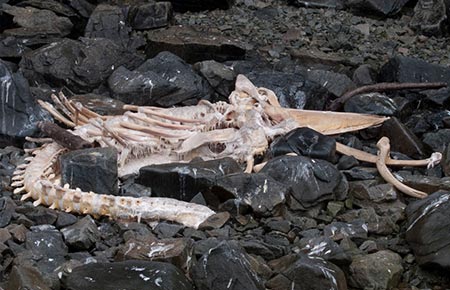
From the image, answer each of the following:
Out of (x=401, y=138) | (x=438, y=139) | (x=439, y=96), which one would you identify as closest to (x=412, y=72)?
(x=439, y=96)

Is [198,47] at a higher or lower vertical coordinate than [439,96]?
lower

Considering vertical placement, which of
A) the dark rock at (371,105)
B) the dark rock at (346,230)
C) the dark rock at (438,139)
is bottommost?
the dark rock at (371,105)

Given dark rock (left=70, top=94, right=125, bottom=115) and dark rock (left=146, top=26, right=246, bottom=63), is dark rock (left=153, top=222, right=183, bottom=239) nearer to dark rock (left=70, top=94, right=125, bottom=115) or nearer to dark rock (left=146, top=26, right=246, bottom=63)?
dark rock (left=70, top=94, right=125, bottom=115)

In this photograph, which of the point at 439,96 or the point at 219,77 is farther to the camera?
the point at 219,77

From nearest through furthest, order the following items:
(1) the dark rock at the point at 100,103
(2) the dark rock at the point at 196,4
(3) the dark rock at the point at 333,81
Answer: (1) the dark rock at the point at 100,103, (3) the dark rock at the point at 333,81, (2) the dark rock at the point at 196,4

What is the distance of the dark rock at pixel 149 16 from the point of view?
33.3 ft

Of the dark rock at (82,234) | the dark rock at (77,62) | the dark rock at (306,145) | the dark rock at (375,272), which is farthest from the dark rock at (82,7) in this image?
the dark rock at (375,272)

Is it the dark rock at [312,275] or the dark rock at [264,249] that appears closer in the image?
the dark rock at [312,275]

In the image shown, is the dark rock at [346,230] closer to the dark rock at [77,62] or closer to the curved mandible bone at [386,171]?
the curved mandible bone at [386,171]

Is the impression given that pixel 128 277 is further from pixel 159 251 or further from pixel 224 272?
pixel 224 272

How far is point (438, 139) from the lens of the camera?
700 centimetres

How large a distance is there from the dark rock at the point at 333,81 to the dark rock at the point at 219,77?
71cm

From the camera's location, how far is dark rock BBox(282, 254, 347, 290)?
464cm

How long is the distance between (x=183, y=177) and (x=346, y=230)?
106 cm
